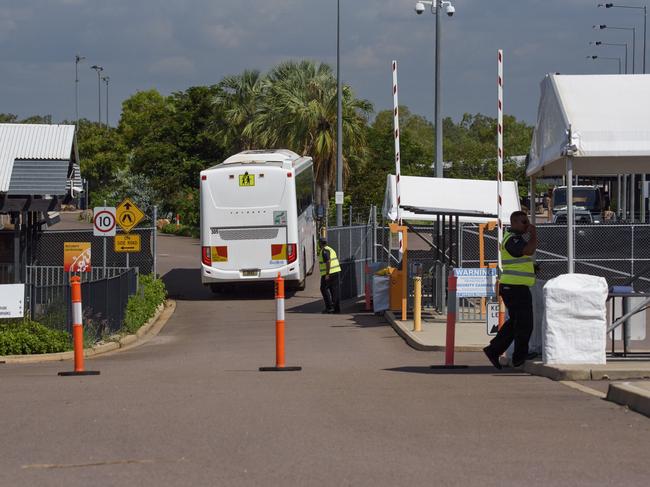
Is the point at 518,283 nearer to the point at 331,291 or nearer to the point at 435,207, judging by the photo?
the point at 435,207

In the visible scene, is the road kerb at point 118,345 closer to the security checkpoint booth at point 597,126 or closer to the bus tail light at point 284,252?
the bus tail light at point 284,252

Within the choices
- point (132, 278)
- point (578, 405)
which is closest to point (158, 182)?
point (132, 278)

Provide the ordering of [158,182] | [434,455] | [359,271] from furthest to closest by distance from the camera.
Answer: [158,182] < [359,271] < [434,455]

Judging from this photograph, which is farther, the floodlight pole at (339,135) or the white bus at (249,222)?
the floodlight pole at (339,135)

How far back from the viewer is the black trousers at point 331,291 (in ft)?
88.8

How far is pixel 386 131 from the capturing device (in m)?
73.8

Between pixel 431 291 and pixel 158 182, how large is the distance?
49283 millimetres

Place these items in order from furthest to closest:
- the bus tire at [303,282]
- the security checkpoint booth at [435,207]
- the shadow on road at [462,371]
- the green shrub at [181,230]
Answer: the green shrub at [181,230], the bus tire at [303,282], the security checkpoint booth at [435,207], the shadow on road at [462,371]

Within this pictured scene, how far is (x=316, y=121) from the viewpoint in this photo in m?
50.5

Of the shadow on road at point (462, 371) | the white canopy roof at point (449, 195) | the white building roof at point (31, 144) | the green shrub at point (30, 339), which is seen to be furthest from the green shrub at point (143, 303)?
the shadow on road at point (462, 371)

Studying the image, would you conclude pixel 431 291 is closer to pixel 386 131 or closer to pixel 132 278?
pixel 132 278

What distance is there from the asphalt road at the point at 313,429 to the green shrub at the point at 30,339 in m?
2.84

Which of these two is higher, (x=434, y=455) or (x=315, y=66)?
(x=315, y=66)

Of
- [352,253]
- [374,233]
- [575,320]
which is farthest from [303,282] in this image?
[575,320]
